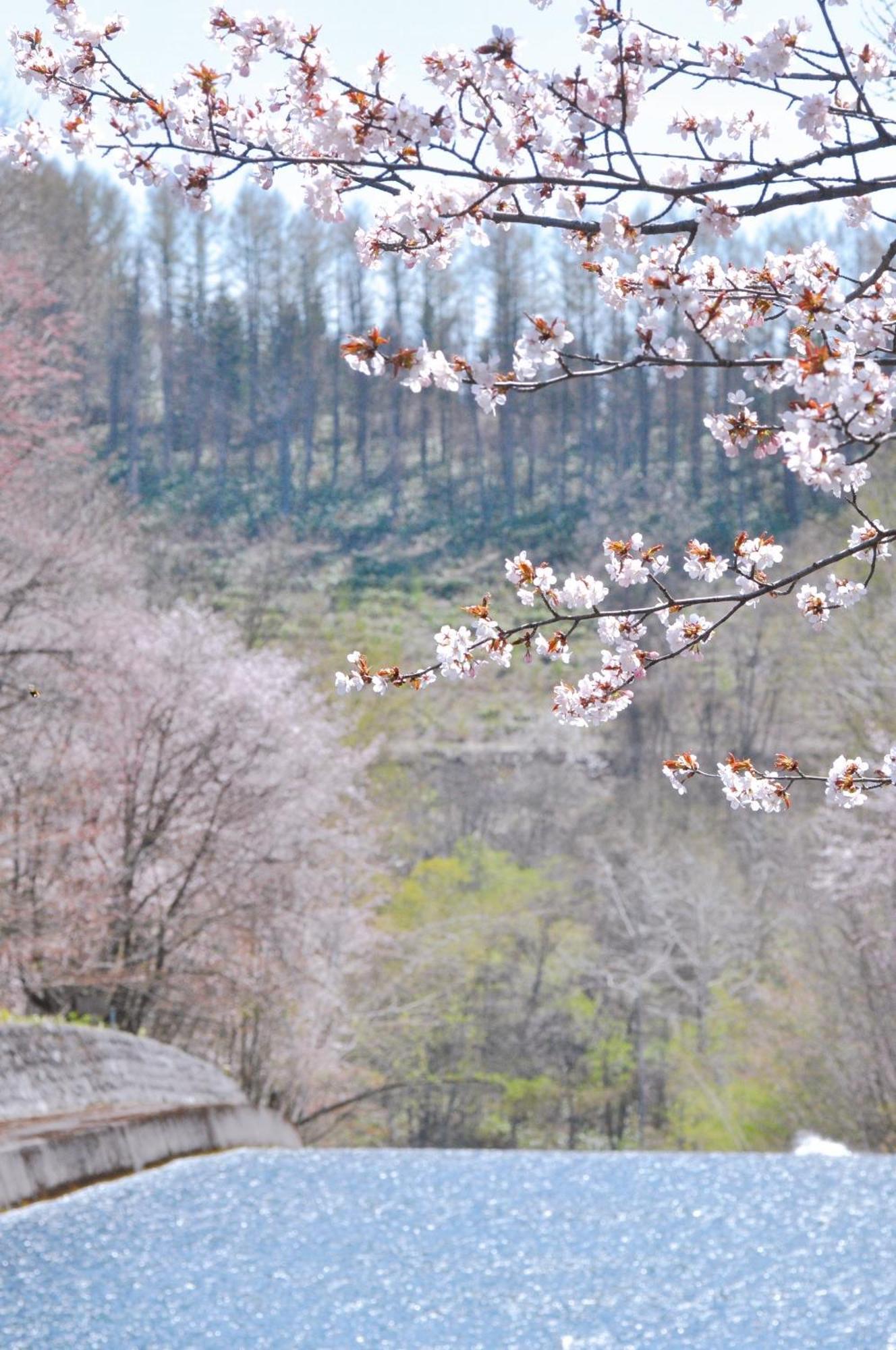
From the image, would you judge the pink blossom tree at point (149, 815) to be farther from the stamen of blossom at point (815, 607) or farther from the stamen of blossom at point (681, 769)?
the stamen of blossom at point (815, 607)

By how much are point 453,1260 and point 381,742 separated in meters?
15.8

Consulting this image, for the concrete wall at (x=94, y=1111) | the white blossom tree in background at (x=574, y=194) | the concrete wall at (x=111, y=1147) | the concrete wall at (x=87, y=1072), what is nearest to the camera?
the white blossom tree in background at (x=574, y=194)

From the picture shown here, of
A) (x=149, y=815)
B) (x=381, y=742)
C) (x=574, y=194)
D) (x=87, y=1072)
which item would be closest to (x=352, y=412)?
(x=381, y=742)

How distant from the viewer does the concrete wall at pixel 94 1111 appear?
7262 millimetres

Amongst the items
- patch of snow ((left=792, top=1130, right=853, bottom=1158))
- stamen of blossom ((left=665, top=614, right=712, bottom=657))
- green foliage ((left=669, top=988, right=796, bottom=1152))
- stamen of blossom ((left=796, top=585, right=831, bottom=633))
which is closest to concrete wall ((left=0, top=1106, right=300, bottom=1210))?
patch of snow ((left=792, top=1130, right=853, bottom=1158))

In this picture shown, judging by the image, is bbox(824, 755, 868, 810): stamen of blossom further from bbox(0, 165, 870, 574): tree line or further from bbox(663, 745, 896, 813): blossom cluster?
bbox(0, 165, 870, 574): tree line

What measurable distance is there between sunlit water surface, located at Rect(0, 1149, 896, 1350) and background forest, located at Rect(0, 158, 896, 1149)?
104 inches

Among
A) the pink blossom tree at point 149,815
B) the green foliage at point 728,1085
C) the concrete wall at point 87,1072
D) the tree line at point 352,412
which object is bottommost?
the green foliage at point 728,1085

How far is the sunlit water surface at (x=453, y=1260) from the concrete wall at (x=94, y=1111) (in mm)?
168

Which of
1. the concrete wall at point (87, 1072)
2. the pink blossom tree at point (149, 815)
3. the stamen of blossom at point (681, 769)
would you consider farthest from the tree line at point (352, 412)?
the stamen of blossom at point (681, 769)

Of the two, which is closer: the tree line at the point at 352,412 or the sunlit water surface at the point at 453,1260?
the sunlit water surface at the point at 453,1260

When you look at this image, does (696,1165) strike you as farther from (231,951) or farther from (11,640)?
(11,640)

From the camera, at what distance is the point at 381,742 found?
2230 cm

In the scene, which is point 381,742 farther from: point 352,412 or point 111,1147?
point 352,412
